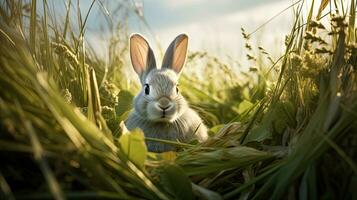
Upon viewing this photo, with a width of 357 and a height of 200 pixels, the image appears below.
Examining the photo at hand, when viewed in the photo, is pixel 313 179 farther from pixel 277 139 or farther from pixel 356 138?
pixel 277 139

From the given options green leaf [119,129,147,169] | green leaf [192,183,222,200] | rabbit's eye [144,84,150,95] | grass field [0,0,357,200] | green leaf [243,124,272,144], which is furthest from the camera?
rabbit's eye [144,84,150,95]

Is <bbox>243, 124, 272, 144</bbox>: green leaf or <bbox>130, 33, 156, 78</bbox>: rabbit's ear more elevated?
<bbox>130, 33, 156, 78</bbox>: rabbit's ear

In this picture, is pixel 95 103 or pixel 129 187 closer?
pixel 129 187

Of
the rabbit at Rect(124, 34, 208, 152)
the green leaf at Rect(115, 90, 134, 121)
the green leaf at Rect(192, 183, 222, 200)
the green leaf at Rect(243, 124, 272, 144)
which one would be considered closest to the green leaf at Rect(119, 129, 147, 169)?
the green leaf at Rect(192, 183, 222, 200)

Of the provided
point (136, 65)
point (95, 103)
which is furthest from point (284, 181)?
point (136, 65)

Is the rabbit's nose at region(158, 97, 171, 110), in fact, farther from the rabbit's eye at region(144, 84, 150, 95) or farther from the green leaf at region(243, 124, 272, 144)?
the green leaf at region(243, 124, 272, 144)

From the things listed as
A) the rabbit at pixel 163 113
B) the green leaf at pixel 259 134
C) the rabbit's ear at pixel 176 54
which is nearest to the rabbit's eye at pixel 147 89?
the rabbit at pixel 163 113

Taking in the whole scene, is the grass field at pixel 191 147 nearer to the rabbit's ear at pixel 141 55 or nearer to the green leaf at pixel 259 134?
the green leaf at pixel 259 134
